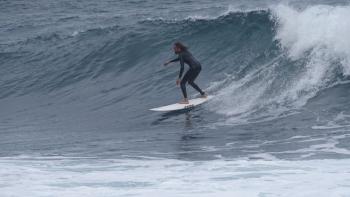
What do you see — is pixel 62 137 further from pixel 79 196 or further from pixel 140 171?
pixel 79 196

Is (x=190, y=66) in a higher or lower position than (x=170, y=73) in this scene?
higher

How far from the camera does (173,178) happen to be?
10.1 meters

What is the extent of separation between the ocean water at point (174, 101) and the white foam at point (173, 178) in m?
0.02

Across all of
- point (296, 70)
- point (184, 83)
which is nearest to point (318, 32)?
point (296, 70)

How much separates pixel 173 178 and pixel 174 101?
21.2ft

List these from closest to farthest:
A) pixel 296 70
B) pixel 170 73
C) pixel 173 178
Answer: pixel 173 178 → pixel 296 70 → pixel 170 73

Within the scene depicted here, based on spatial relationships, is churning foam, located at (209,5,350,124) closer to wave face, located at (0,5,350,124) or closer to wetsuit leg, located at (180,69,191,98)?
wave face, located at (0,5,350,124)

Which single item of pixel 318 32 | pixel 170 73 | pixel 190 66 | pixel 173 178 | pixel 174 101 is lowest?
Result: pixel 174 101

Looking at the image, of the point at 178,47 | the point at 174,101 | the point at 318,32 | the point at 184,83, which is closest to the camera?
the point at 178,47

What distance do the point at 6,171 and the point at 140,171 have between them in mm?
1882

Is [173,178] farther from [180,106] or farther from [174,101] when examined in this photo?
[174,101]

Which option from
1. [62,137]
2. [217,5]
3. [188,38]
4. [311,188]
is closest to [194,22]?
[188,38]

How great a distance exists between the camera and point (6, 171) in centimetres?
1083

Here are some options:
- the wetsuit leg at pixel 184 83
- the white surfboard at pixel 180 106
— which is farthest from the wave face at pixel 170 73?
the wetsuit leg at pixel 184 83
